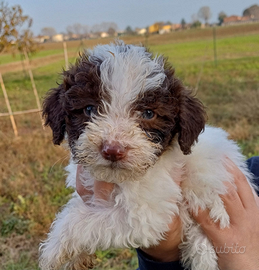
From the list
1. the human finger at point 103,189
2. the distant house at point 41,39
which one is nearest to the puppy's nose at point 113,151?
the human finger at point 103,189

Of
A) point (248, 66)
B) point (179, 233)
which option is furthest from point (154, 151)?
→ point (248, 66)

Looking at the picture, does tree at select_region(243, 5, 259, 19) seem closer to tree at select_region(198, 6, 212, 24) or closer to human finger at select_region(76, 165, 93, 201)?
tree at select_region(198, 6, 212, 24)

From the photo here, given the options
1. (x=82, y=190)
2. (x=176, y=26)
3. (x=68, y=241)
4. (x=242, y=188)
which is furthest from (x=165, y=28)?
(x=68, y=241)

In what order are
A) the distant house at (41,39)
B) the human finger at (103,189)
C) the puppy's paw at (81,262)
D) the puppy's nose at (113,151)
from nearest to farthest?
1. the puppy's nose at (113,151)
2. the human finger at (103,189)
3. the puppy's paw at (81,262)
4. the distant house at (41,39)

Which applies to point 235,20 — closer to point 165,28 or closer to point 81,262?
point 165,28

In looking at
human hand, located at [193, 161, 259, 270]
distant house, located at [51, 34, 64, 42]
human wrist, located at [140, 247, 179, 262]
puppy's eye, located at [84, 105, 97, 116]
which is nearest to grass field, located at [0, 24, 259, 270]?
distant house, located at [51, 34, 64, 42]

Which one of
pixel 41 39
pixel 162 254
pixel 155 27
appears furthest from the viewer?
pixel 155 27

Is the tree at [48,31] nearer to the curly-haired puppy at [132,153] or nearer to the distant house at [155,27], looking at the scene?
the distant house at [155,27]
